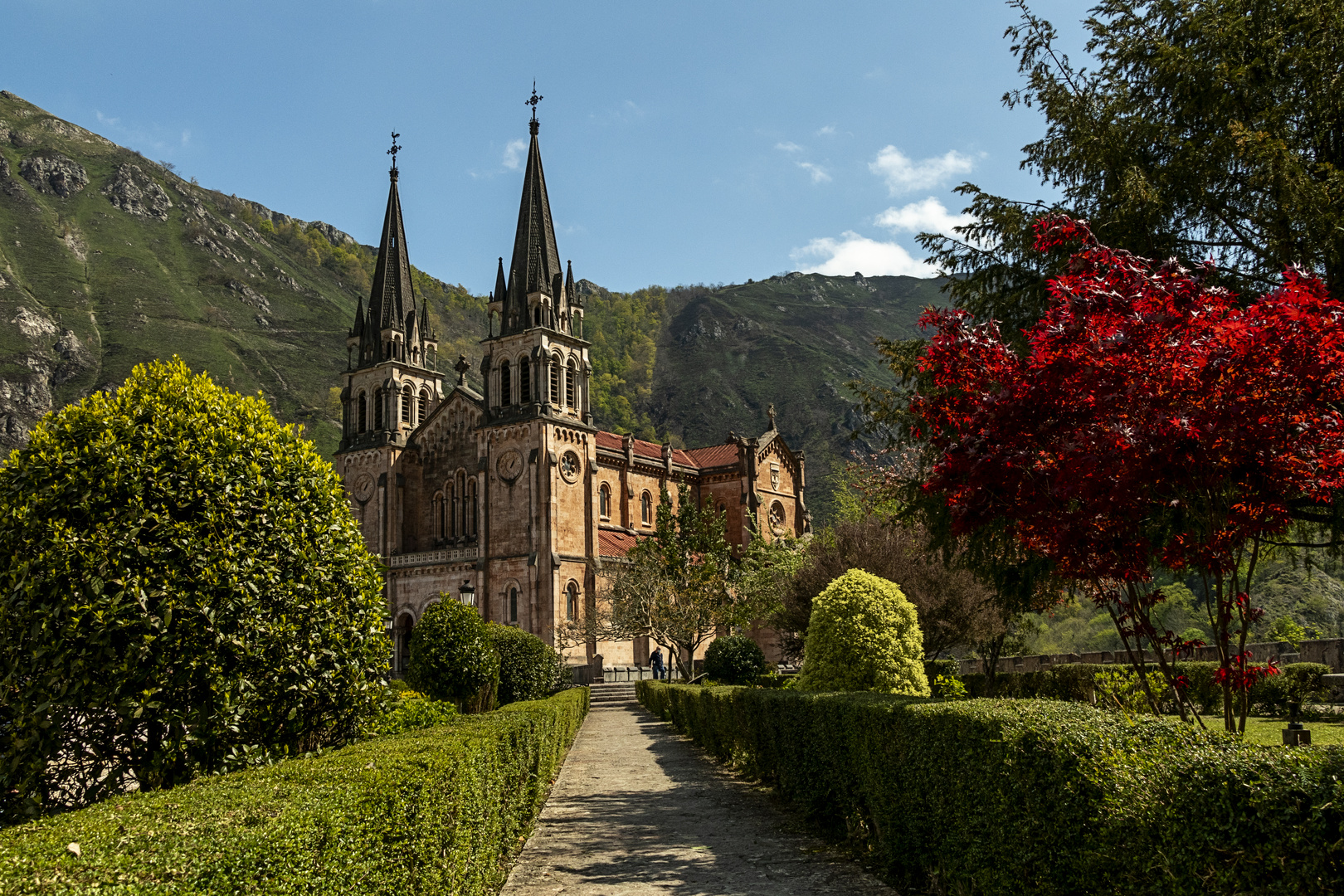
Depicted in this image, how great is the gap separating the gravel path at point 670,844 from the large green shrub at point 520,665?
467 centimetres

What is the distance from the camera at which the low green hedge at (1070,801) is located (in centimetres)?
337

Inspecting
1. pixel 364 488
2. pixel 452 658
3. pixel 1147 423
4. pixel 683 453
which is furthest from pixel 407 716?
pixel 683 453

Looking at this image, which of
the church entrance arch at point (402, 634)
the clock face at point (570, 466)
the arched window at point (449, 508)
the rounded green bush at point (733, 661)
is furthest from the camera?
the arched window at point (449, 508)

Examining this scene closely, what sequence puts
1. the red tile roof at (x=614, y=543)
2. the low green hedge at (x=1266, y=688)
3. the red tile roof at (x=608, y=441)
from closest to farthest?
1. the low green hedge at (x=1266, y=688)
2. the red tile roof at (x=614, y=543)
3. the red tile roof at (x=608, y=441)

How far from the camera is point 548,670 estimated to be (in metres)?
23.8

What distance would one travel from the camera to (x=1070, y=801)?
4641 mm

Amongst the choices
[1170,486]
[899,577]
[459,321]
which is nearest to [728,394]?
[459,321]

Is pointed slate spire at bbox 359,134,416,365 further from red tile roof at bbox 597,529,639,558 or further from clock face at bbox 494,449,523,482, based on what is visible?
red tile roof at bbox 597,529,639,558

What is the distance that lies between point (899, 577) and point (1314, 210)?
60.8 ft

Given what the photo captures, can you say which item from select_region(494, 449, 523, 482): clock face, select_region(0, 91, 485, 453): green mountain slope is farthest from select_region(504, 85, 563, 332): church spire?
select_region(0, 91, 485, 453): green mountain slope

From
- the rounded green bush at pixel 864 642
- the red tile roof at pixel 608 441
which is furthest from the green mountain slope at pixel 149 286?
the rounded green bush at pixel 864 642

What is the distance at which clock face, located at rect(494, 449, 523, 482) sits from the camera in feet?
147

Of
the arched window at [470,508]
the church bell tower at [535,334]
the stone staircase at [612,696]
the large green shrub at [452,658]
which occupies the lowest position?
the stone staircase at [612,696]

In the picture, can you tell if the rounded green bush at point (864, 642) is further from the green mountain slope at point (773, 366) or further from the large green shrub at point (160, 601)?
the green mountain slope at point (773, 366)
